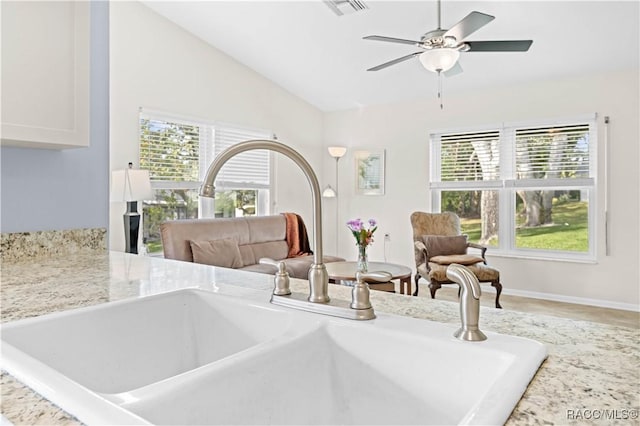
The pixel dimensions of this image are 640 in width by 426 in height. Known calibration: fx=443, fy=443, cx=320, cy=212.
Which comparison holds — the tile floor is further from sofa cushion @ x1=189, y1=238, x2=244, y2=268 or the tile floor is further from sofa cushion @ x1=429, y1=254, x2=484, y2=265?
sofa cushion @ x1=189, y1=238, x2=244, y2=268

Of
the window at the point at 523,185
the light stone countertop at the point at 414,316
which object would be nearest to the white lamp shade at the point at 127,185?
the light stone countertop at the point at 414,316

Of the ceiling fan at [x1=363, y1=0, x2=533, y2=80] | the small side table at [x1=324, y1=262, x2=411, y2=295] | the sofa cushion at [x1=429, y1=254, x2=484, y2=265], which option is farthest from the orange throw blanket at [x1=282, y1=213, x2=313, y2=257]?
the ceiling fan at [x1=363, y1=0, x2=533, y2=80]

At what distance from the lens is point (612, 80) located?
4.47m

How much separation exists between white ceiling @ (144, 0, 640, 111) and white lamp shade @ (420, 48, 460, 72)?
89cm

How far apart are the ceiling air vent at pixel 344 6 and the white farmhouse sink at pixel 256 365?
3.04 metres

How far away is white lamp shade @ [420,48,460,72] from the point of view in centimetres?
286

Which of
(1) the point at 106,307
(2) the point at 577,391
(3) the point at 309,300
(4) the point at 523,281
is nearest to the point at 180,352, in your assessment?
(1) the point at 106,307

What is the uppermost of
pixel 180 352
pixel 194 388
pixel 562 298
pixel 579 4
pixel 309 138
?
pixel 579 4

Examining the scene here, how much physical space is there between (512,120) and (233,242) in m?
3.40

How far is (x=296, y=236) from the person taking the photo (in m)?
5.52

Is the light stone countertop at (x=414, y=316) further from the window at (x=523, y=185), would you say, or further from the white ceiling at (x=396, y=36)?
the window at (x=523, y=185)

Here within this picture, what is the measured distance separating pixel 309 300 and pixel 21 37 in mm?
1422

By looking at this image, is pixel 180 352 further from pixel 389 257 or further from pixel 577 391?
pixel 389 257

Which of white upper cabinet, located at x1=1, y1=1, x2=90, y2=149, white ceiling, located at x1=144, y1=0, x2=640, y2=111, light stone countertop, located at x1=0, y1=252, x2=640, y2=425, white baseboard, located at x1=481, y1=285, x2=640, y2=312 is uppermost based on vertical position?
white ceiling, located at x1=144, y1=0, x2=640, y2=111
